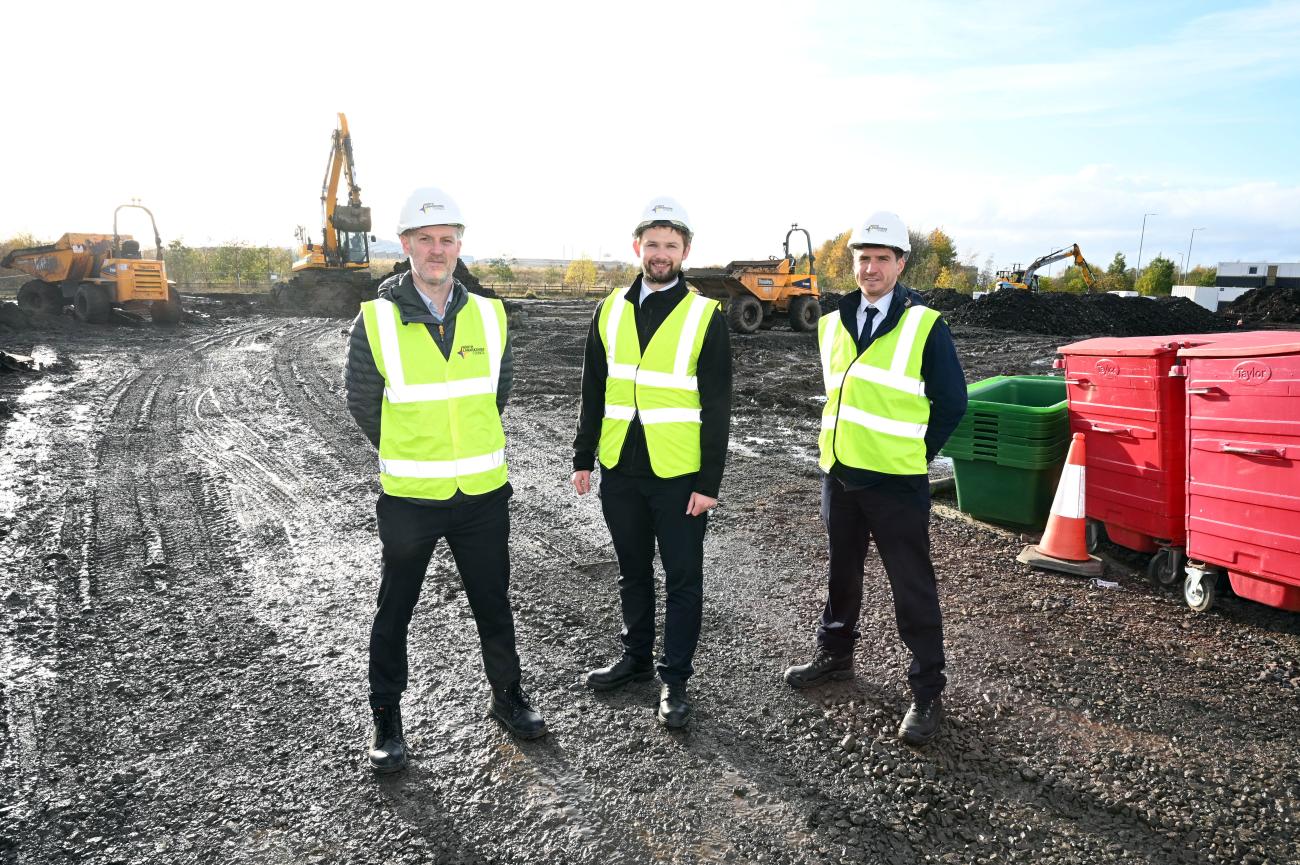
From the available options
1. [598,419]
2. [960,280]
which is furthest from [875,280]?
[960,280]

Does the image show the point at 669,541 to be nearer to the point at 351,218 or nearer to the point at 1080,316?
the point at 351,218

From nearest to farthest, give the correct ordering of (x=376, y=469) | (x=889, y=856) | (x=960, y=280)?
→ (x=889, y=856) < (x=376, y=469) < (x=960, y=280)

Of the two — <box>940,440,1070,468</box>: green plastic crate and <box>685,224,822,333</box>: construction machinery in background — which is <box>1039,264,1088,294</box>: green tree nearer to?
<box>685,224,822,333</box>: construction machinery in background

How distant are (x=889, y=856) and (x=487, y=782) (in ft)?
4.66

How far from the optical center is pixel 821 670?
11.7ft

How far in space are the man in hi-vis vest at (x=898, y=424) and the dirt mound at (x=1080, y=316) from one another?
79.7 ft

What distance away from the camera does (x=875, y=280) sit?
3.21 metres

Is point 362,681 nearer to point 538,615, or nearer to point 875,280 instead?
point 538,615

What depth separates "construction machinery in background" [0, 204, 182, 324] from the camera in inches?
734

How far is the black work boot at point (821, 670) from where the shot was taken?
11.6 ft

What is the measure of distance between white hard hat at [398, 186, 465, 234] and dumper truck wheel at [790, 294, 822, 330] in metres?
18.7

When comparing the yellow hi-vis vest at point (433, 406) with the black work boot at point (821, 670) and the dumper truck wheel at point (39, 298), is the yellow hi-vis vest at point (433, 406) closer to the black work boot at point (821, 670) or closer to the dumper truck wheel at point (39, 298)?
the black work boot at point (821, 670)

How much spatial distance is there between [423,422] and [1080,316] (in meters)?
28.6

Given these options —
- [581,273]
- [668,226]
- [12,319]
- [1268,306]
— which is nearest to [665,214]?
[668,226]
